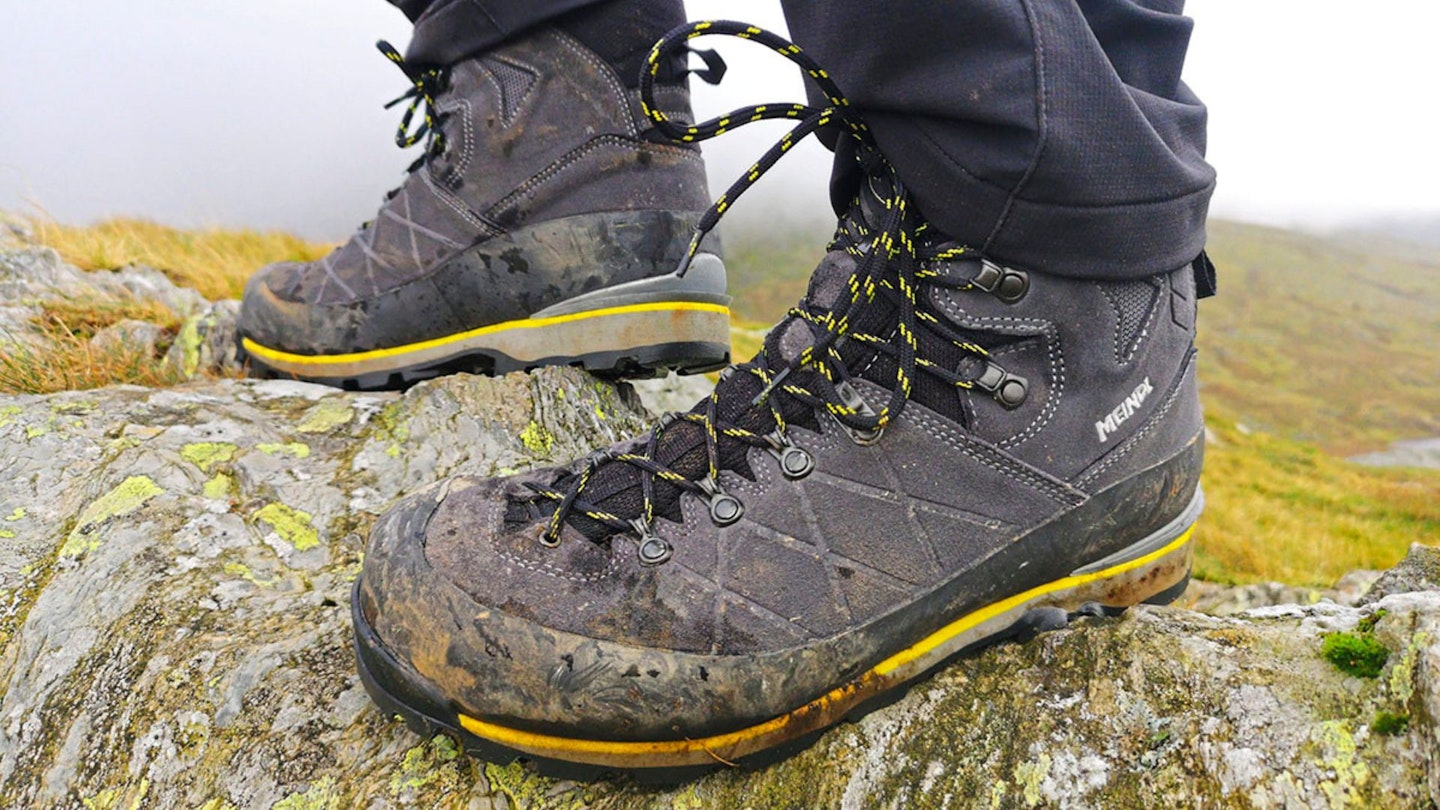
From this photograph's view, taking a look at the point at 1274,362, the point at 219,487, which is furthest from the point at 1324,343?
the point at 219,487

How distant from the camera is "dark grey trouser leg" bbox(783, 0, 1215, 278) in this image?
47.6 inches

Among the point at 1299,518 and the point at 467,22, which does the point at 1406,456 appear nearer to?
the point at 1299,518

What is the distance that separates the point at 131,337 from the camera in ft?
11.1

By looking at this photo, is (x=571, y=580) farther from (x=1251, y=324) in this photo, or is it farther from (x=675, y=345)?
(x=1251, y=324)

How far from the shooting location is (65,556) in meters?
2.04

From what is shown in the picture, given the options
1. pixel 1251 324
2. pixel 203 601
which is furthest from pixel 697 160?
pixel 1251 324

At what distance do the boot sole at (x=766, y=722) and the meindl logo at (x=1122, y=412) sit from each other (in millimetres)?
268

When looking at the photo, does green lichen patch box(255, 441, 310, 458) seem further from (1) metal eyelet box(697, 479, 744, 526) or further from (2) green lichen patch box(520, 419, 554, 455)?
(1) metal eyelet box(697, 479, 744, 526)

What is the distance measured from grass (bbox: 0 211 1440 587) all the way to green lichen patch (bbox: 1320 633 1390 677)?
3.71m

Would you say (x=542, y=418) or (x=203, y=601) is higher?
(x=203, y=601)

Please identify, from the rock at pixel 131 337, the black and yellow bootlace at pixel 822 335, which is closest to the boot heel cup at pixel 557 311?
the rock at pixel 131 337

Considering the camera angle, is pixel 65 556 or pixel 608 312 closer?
pixel 65 556

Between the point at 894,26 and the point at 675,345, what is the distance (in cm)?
158

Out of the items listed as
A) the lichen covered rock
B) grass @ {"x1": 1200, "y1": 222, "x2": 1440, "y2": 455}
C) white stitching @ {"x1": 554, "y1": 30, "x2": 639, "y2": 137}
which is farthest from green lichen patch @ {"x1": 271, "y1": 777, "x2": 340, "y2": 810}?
grass @ {"x1": 1200, "y1": 222, "x2": 1440, "y2": 455}
